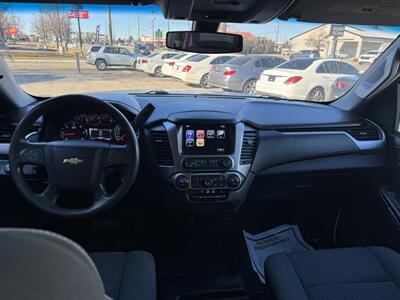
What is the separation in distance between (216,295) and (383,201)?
1348mm

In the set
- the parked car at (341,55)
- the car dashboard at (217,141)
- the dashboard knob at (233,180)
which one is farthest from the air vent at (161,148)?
the parked car at (341,55)

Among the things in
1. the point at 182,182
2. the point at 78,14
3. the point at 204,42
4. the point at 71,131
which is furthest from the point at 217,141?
the point at 78,14

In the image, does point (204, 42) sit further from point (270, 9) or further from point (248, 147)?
point (248, 147)

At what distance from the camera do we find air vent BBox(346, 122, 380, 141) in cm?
277

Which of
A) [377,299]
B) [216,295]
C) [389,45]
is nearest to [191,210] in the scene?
[216,295]

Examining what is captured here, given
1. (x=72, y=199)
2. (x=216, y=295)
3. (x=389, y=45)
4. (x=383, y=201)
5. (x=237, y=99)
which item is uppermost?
(x=389, y=45)

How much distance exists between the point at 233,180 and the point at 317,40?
123 cm

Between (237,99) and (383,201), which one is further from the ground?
(237,99)

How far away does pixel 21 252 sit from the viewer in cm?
67

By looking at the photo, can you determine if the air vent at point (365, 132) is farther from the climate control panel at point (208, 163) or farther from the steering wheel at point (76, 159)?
the steering wheel at point (76, 159)

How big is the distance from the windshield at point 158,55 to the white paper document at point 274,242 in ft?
3.42

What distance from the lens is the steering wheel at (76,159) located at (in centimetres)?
189

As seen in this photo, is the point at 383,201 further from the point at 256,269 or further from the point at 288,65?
the point at 288,65

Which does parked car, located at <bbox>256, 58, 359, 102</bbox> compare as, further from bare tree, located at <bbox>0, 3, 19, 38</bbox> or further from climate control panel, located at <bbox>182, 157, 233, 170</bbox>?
bare tree, located at <bbox>0, 3, 19, 38</bbox>
